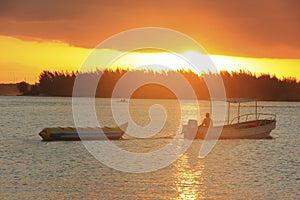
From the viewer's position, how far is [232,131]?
5709 cm

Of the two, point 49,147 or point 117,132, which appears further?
point 117,132

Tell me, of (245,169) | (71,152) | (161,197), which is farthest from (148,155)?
(161,197)

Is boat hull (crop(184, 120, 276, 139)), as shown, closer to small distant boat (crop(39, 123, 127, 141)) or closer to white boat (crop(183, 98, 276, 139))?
white boat (crop(183, 98, 276, 139))

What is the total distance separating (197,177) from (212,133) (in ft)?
65.1

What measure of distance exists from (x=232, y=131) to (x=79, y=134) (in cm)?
1548

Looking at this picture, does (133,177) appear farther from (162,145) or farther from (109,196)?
(162,145)

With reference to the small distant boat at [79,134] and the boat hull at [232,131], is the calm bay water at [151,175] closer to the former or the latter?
the small distant boat at [79,134]

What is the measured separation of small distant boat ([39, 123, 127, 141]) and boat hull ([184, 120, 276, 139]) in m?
7.44

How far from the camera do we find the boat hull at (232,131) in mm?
55406

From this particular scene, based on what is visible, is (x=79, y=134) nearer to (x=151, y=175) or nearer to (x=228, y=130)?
(x=228, y=130)

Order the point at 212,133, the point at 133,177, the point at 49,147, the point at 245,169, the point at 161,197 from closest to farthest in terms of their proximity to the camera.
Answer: the point at 161,197, the point at 133,177, the point at 245,169, the point at 49,147, the point at 212,133

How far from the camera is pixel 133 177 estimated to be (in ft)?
115

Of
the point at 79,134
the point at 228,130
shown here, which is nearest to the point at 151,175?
the point at 79,134

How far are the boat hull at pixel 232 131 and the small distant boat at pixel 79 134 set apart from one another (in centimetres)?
744
